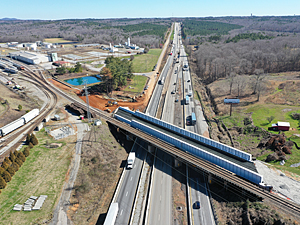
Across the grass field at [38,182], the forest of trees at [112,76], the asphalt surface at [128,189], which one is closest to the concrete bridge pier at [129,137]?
the asphalt surface at [128,189]

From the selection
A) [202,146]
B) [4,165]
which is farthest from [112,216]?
[4,165]

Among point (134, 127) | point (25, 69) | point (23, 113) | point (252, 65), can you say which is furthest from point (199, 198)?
point (25, 69)

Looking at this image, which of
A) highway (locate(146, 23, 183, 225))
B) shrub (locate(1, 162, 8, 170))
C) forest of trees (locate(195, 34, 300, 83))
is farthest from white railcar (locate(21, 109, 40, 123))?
forest of trees (locate(195, 34, 300, 83))

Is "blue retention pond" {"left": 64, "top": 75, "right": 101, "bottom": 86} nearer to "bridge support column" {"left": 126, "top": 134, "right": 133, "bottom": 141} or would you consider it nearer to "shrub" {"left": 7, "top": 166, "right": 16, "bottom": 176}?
"bridge support column" {"left": 126, "top": 134, "right": 133, "bottom": 141}

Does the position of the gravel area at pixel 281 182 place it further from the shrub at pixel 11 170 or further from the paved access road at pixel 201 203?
the shrub at pixel 11 170

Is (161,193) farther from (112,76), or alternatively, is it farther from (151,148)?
(112,76)
